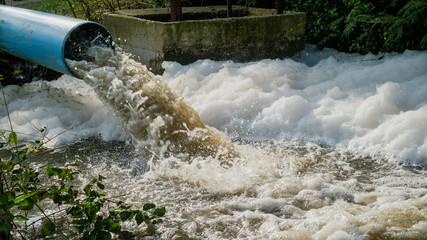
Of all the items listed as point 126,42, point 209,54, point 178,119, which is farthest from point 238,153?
point 126,42

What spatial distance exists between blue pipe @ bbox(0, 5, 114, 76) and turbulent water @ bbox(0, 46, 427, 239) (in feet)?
1.86

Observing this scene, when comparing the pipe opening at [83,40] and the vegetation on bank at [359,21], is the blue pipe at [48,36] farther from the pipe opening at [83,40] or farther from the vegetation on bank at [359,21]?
the vegetation on bank at [359,21]

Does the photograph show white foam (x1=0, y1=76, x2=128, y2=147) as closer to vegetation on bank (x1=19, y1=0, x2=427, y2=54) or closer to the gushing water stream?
the gushing water stream

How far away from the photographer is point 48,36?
5.30 m

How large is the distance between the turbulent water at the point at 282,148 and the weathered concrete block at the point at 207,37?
27 cm

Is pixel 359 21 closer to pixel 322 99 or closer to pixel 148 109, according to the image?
pixel 322 99

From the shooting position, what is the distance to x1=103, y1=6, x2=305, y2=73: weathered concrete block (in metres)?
6.37

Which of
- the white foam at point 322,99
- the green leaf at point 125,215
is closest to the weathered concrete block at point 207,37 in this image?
the white foam at point 322,99

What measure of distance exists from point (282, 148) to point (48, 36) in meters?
2.85

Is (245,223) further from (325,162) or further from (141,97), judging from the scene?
(141,97)

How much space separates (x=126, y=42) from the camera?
695 centimetres

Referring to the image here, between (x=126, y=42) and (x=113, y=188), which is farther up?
(x=126, y=42)

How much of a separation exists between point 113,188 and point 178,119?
3.93 ft

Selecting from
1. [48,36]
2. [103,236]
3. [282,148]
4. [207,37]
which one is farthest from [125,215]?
[207,37]
